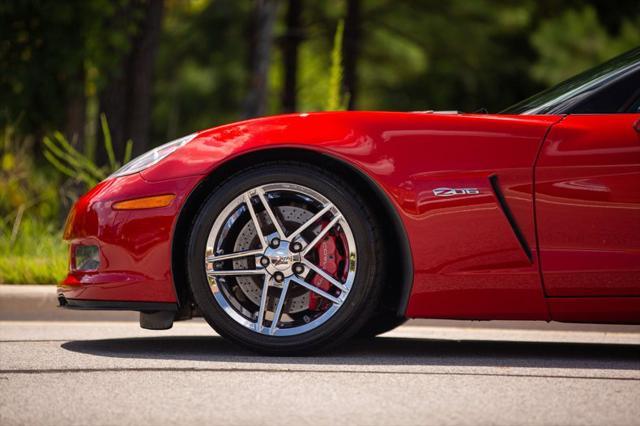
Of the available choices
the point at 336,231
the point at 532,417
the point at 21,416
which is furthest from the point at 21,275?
the point at 532,417

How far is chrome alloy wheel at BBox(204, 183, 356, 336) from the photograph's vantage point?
463 centimetres

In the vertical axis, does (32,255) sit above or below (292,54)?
below

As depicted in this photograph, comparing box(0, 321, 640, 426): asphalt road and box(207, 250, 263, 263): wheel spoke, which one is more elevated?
box(207, 250, 263, 263): wheel spoke

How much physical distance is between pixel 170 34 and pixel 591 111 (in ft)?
65.9

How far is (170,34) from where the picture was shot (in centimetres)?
2405

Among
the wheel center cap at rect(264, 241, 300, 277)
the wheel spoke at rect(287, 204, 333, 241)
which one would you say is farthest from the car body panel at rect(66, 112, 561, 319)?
the wheel center cap at rect(264, 241, 300, 277)

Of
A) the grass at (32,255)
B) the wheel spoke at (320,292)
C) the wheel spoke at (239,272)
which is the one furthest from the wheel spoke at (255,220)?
the grass at (32,255)

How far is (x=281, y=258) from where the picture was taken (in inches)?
183

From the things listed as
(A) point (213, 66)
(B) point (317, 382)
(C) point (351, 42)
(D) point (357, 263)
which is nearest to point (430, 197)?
(D) point (357, 263)

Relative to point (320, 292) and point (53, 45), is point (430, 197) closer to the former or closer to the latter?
point (320, 292)

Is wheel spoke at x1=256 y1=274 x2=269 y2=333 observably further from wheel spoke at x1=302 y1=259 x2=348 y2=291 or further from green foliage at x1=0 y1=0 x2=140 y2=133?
green foliage at x1=0 y1=0 x2=140 y2=133

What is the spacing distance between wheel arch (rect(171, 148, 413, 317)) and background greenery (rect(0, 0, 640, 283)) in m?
2.54

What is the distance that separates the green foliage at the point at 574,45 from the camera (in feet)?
64.1

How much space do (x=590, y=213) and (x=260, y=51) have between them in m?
11.1
